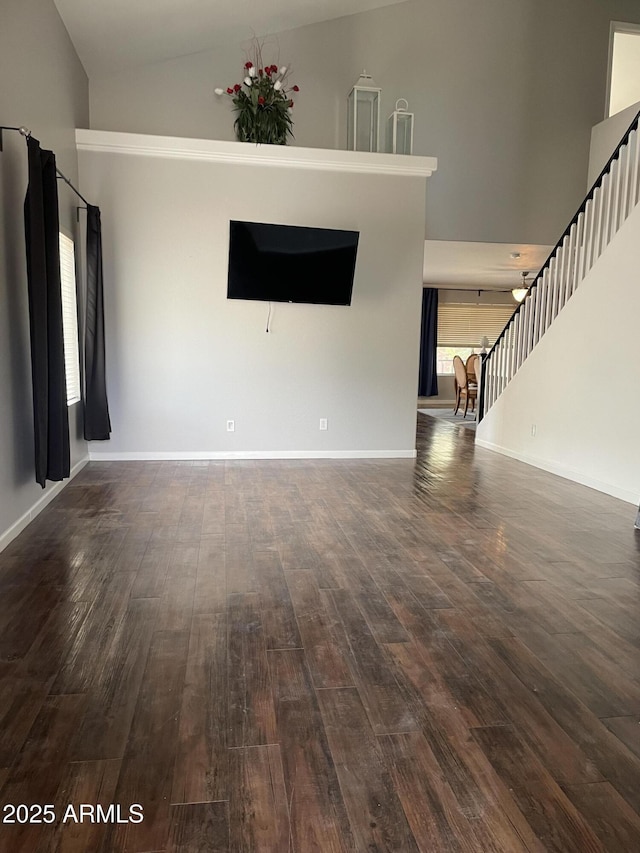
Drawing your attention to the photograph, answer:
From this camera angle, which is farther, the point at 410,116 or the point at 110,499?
the point at 410,116

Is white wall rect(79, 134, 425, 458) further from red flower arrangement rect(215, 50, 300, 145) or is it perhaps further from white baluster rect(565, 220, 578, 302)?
white baluster rect(565, 220, 578, 302)

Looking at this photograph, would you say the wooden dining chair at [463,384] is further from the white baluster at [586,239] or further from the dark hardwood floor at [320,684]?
the dark hardwood floor at [320,684]

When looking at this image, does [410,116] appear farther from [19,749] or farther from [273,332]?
[19,749]

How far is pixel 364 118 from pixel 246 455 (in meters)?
3.79

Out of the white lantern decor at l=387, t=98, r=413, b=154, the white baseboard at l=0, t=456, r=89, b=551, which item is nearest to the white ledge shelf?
the white lantern decor at l=387, t=98, r=413, b=154

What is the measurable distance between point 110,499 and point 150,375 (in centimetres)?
167

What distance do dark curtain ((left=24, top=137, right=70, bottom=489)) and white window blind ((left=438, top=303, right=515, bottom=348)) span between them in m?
9.91

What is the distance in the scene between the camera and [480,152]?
275 inches

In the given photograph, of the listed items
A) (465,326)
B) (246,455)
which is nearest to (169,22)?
(246,455)

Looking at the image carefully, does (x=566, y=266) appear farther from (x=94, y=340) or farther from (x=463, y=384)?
(x=463, y=384)

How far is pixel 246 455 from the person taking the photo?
5.86m

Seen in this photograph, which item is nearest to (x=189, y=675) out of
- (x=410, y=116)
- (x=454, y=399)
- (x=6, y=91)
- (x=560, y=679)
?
(x=560, y=679)

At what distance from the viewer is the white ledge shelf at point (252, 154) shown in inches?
206

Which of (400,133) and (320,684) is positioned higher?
(400,133)
